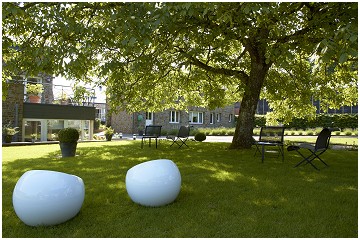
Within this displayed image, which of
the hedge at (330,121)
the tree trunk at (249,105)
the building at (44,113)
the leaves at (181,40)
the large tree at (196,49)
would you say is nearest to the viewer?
the leaves at (181,40)

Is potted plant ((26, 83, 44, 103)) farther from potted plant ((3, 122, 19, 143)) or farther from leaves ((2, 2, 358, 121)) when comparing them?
leaves ((2, 2, 358, 121))

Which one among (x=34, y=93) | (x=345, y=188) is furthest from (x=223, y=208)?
(x=34, y=93)

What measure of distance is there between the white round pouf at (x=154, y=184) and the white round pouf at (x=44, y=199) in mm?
942

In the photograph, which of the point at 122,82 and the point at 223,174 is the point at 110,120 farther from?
the point at 223,174

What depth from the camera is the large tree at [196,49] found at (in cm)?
608

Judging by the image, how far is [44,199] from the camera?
357 cm

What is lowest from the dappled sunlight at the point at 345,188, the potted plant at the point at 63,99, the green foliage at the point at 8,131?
the dappled sunlight at the point at 345,188

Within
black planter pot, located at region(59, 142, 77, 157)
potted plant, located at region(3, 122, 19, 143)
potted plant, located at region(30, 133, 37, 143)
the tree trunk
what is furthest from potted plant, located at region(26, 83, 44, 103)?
the tree trunk

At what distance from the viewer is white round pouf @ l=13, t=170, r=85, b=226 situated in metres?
3.56

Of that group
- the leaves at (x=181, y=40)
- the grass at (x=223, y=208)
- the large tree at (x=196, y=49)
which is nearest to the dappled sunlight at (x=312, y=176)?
the grass at (x=223, y=208)

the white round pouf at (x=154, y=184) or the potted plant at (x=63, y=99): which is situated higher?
the potted plant at (x=63, y=99)

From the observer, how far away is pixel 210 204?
4566 millimetres

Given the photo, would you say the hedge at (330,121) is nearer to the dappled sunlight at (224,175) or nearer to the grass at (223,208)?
the dappled sunlight at (224,175)

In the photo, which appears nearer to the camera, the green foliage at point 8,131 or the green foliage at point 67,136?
the green foliage at point 67,136
